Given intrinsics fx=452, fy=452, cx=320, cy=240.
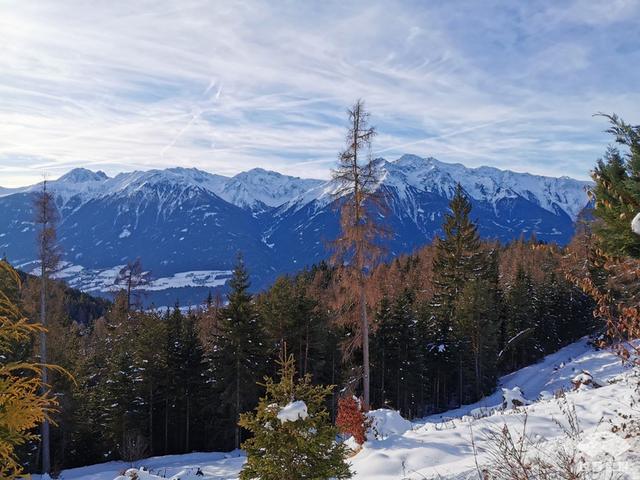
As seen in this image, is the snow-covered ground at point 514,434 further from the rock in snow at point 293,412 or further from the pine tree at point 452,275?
the pine tree at point 452,275

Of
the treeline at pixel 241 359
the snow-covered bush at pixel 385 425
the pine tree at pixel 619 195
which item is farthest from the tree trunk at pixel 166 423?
the pine tree at pixel 619 195

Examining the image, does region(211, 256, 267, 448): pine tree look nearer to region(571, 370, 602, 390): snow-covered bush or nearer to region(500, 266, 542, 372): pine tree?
region(571, 370, 602, 390): snow-covered bush

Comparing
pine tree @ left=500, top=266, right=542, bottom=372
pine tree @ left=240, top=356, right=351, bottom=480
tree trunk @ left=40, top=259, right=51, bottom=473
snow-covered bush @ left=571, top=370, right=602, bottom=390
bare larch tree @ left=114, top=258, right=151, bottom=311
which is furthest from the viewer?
pine tree @ left=500, top=266, right=542, bottom=372

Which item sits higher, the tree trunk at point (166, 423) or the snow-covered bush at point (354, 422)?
the snow-covered bush at point (354, 422)

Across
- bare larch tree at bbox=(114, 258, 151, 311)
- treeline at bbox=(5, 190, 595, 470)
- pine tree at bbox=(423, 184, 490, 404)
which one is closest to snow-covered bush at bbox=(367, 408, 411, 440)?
treeline at bbox=(5, 190, 595, 470)

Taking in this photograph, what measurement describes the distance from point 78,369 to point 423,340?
23758mm

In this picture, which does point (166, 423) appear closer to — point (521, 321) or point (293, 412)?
point (293, 412)

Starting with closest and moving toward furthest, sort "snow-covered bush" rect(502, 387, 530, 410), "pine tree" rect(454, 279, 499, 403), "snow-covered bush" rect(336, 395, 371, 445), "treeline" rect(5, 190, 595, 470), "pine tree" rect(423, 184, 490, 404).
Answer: "snow-covered bush" rect(336, 395, 371, 445), "snow-covered bush" rect(502, 387, 530, 410), "treeline" rect(5, 190, 595, 470), "pine tree" rect(454, 279, 499, 403), "pine tree" rect(423, 184, 490, 404)

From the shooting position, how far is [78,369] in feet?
91.6

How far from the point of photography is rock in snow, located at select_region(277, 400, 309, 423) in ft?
23.3

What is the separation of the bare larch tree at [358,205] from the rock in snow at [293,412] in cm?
963

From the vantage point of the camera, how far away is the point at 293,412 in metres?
7.14

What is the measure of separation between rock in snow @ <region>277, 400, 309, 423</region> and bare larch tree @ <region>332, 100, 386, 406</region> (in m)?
9.63

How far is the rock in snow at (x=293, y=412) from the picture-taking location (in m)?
7.10
